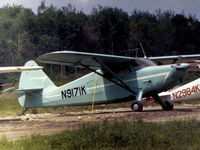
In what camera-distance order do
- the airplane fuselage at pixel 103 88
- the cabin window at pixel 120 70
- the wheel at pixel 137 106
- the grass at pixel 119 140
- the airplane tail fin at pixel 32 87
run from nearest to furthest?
the grass at pixel 119 140, the wheel at pixel 137 106, the airplane fuselage at pixel 103 88, the cabin window at pixel 120 70, the airplane tail fin at pixel 32 87

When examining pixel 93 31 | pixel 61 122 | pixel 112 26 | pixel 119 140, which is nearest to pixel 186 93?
pixel 112 26

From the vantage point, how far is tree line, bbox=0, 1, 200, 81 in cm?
1757

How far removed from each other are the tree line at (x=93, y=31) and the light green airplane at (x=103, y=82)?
245 cm

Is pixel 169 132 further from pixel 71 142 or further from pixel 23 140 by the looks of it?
pixel 23 140

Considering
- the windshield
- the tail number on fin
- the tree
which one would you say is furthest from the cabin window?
the tree

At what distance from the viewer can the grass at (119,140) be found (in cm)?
617

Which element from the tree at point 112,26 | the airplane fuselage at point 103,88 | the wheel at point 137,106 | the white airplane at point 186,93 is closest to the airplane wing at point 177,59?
the white airplane at point 186,93

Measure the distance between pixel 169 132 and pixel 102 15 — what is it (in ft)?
37.5

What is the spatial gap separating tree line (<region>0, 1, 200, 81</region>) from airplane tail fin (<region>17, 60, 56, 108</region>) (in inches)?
166

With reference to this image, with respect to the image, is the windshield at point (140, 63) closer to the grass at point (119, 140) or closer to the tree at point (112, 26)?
the tree at point (112, 26)

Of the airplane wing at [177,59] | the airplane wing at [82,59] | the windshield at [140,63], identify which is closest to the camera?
the airplane wing at [82,59]

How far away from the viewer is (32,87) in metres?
15.5

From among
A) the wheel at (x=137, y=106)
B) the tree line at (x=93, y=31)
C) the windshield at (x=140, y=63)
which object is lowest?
the wheel at (x=137, y=106)

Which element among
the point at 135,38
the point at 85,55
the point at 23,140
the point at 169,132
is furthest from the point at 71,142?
the point at 135,38
